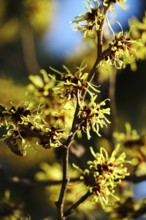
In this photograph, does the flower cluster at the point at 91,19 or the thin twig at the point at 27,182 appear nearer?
the flower cluster at the point at 91,19

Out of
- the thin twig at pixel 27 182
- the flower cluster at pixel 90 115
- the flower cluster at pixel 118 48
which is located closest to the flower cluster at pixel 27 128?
the flower cluster at pixel 90 115

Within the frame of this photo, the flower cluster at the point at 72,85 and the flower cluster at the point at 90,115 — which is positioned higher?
the flower cluster at the point at 72,85

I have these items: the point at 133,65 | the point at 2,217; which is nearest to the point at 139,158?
the point at 133,65

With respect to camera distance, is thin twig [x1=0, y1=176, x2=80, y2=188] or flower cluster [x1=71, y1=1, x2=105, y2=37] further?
thin twig [x1=0, y1=176, x2=80, y2=188]

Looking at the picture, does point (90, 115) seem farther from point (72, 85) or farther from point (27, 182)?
point (27, 182)

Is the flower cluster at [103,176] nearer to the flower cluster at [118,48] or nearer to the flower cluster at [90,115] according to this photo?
the flower cluster at [90,115]

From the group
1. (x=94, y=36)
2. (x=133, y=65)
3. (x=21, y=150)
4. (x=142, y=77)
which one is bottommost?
(x=142, y=77)

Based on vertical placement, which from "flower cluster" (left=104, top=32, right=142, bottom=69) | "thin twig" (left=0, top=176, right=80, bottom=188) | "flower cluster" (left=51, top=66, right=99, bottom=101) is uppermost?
"flower cluster" (left=104, top=32, right=142, bottom=69)

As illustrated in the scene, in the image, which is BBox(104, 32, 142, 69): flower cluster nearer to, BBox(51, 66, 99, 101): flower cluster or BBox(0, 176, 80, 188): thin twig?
BBox(51, 66, 99, 101): flower cluster

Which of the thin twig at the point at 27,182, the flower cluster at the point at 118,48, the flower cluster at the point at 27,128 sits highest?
the flower cluster at the point at 118,48

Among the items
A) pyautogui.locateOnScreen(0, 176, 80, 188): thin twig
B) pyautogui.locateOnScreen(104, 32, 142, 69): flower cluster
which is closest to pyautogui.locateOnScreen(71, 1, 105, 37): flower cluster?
pyautogui.locateOnScreen(104, 32, 142, 69): flower cluster

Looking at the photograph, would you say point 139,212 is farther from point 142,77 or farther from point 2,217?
point 142,77
